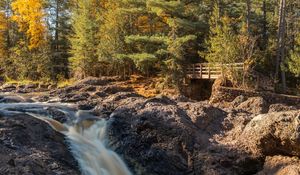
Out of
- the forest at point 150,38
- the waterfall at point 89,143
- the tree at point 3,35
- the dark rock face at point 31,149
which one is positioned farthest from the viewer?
the tree at point 3,35

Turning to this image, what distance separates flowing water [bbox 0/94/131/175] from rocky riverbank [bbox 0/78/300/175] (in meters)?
0.32

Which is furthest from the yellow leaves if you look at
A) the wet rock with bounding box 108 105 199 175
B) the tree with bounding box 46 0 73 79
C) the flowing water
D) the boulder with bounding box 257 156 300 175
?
the boulder with bounding box 257 156 300 175

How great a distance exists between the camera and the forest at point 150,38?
25078 mm

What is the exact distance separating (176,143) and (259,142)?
235 centimetres

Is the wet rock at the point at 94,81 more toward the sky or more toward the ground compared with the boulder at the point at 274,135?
more toward the sky

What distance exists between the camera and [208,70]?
2467 cm

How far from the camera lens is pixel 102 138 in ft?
40.4

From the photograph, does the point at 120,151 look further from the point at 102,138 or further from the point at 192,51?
the point at 192,51

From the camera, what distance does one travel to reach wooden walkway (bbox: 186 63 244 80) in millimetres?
22464

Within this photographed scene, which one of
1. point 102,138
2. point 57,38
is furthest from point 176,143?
point 57,38

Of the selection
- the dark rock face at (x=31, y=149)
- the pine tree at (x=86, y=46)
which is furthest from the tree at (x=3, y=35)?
the dark rock face at (x=31, y=149)

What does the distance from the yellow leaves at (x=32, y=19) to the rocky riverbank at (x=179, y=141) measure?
25284 mm

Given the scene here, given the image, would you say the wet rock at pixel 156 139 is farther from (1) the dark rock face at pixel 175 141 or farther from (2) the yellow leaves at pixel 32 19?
(2) the yellow leaves at pixel 32 19

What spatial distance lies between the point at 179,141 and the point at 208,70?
14.2 metres
